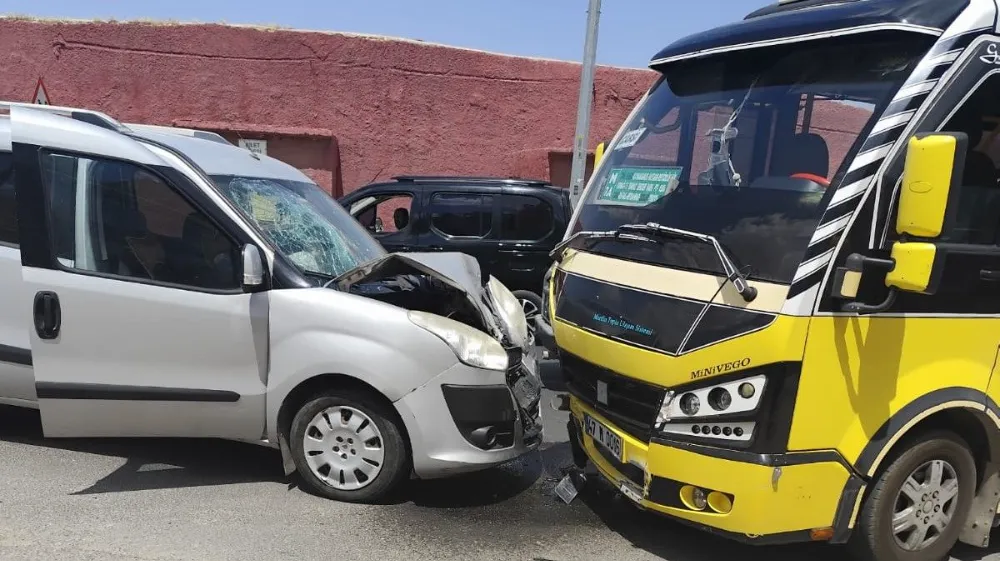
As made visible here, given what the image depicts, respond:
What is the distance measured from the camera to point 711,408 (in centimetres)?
305

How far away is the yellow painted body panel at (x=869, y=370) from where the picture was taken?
292cm

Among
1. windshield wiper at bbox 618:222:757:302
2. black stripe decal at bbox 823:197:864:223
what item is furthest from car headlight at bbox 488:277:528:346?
black stripe decal at bbox 823:197:864:223

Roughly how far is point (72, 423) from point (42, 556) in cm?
94

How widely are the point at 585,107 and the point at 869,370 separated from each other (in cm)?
693

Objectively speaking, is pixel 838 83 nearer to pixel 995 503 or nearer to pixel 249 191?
pixel 995 503

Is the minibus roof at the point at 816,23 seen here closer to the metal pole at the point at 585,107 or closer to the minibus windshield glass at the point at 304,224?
the minibus windshield glass at the point at 304,224

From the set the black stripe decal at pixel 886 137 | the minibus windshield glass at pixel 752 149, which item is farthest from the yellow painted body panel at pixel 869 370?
the black stripe decal at pixel 886 137

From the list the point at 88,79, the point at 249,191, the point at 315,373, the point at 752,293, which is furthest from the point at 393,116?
the point at 752,293

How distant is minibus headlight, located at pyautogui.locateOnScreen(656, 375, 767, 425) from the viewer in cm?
295

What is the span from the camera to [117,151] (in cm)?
406

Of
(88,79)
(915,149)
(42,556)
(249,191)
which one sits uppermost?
(88,79)

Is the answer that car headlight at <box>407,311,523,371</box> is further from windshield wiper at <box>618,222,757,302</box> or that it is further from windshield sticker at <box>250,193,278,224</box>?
windshield sticker at <box>250,193,278,224</box>

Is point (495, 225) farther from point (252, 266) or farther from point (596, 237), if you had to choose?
point (252, 266)

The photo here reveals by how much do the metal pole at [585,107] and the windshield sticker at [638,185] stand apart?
490 centimetres
